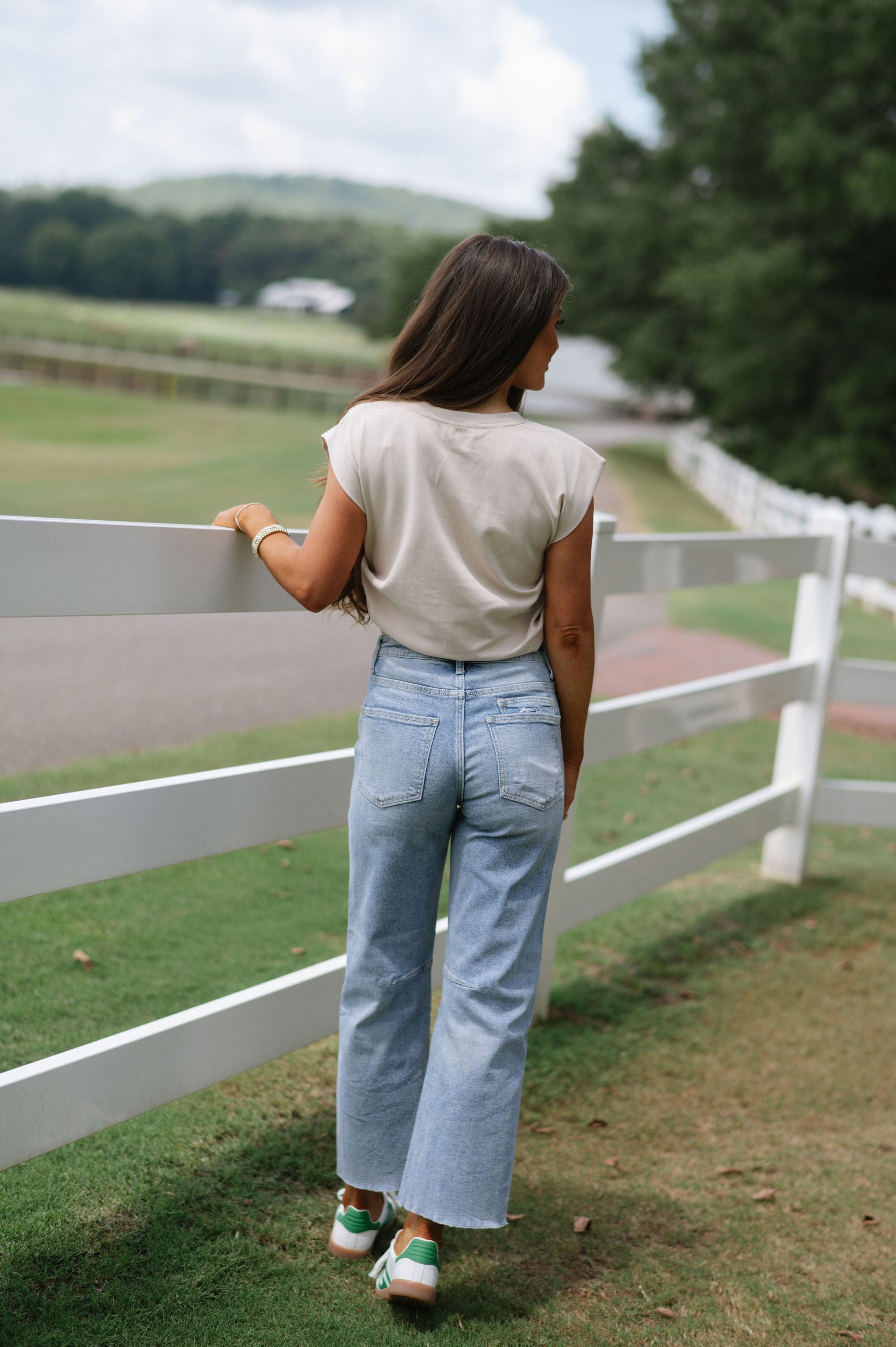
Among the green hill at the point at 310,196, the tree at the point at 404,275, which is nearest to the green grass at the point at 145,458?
the tree at the point at 404,275

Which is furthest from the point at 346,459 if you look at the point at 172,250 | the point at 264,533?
the point at 172,250

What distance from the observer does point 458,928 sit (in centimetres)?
221

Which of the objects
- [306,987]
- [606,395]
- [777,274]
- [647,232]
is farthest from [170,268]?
[306,987]

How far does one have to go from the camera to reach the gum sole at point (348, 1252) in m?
2.41

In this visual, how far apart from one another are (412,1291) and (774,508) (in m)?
17.9

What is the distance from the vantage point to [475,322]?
203 centimetres

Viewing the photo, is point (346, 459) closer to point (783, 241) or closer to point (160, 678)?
point (160, 678)

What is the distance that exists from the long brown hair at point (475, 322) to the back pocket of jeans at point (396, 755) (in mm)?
553

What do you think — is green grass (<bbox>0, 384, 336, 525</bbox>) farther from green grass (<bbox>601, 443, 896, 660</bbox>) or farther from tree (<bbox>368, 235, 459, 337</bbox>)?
tree (<bbox>368, 235, 459, 337</bbox>)

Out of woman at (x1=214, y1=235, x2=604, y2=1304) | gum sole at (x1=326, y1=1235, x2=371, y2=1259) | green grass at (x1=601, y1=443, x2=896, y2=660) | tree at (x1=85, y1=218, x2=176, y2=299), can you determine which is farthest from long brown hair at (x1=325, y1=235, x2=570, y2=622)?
tree at (x1=85, y1=218, x2=176, y2=299)

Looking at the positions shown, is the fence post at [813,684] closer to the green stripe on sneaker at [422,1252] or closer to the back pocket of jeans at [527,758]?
the back pocket of jeans at [527,758]

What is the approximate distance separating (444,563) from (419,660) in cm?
19

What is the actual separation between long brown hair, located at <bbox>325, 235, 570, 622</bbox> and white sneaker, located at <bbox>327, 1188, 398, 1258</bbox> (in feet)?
5.28

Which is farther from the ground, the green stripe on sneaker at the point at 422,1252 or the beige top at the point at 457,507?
the beige top at the point at 457,507
